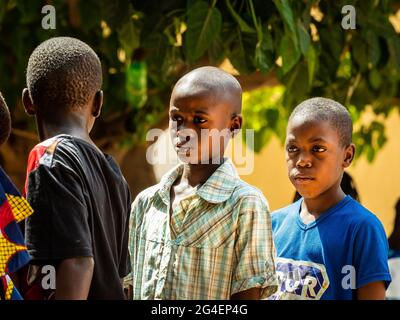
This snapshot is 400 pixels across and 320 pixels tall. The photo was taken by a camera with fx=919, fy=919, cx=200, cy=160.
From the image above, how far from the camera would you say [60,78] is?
234 centimetres

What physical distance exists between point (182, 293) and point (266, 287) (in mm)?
230

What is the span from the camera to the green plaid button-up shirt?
2.50 m

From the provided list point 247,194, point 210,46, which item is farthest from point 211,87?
point 210,46

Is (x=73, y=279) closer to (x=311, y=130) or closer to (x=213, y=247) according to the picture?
(x=213, y=247)

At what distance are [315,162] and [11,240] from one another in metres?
1.15

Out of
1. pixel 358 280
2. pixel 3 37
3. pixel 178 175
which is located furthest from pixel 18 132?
pixel 358 280

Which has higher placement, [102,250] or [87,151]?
[87,151]

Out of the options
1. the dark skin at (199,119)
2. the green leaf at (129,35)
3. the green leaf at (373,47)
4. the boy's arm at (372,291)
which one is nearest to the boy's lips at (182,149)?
the dark skin at (199,119)

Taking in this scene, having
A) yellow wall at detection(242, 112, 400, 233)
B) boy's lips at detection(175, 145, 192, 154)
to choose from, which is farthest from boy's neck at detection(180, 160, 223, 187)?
yellow wall at detection(242, 112, 400, 233)

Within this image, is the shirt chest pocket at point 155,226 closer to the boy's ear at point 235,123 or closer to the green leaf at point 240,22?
the boy's ear at point 235,123

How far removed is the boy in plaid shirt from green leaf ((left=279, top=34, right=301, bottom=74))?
87cm

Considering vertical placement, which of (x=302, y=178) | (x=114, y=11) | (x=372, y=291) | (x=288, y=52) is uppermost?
(x=114, y=11)
